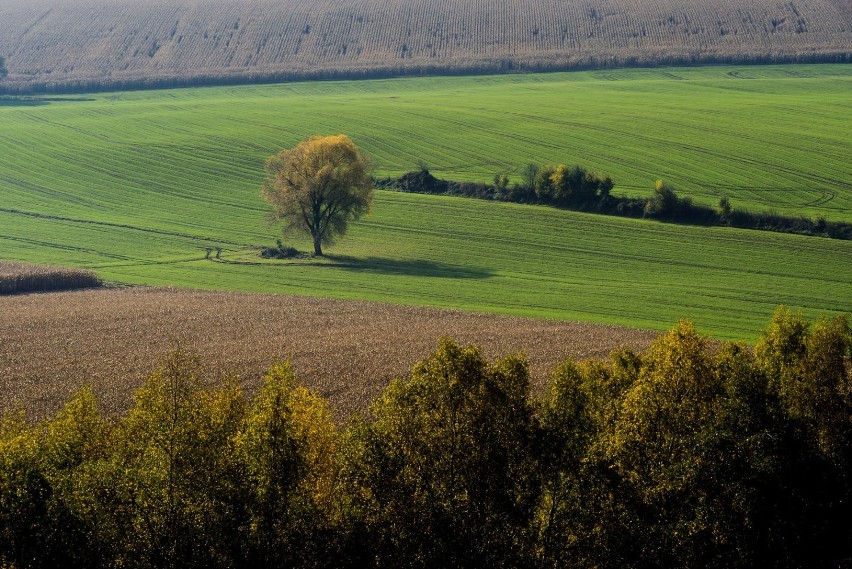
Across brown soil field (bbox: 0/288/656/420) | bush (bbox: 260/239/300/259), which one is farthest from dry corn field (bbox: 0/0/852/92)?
brown soil field (bbox: 0/288/656/420)

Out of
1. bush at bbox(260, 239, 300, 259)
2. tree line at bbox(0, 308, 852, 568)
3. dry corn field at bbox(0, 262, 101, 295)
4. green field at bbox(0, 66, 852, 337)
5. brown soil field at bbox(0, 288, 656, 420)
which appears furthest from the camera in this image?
bush at bbox(260, 239, 300, 259)

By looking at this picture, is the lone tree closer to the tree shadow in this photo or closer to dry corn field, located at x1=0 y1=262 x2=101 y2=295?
the tree shadow

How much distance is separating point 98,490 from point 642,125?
310 ft

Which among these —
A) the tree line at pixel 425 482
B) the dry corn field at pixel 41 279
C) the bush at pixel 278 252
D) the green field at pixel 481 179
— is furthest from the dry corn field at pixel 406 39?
the tree line at pixel 425 482

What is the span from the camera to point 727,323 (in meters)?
60.4

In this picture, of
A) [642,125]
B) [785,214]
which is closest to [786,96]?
[642,125]

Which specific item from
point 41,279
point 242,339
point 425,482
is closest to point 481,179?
point 41,279

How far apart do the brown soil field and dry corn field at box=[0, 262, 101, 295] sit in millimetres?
2261

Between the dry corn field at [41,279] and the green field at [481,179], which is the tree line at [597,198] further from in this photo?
the dry corn field at [41,279]

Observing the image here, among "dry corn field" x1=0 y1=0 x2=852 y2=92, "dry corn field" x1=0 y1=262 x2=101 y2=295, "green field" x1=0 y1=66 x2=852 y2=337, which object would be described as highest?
"dry corn field" x1=0 y1=0 x2=852 y2=92

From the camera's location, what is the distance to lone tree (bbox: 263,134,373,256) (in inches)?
3228

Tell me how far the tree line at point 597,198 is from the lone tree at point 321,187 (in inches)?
576

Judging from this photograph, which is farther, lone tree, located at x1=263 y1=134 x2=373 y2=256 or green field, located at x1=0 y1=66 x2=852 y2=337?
lone tree, located at x1=263 y1=134 x2=373 y2=256

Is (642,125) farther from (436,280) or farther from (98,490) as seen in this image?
(98,490)
